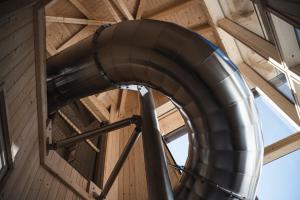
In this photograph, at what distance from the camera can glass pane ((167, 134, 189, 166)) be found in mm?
5156

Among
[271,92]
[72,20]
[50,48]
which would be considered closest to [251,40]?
[271,92]

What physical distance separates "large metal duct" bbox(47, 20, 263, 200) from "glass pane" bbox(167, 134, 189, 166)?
2.62 m

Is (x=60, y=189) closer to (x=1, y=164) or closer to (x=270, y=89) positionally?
(x=1, y=164)

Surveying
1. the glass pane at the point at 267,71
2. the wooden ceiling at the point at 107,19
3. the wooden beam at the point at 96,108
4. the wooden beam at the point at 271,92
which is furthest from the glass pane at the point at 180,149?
the glass pane at the point at 267,71

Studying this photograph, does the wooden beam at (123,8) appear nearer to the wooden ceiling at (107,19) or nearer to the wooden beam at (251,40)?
the wooden ceiling at (107,19)

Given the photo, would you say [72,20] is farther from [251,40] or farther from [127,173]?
[251,40]

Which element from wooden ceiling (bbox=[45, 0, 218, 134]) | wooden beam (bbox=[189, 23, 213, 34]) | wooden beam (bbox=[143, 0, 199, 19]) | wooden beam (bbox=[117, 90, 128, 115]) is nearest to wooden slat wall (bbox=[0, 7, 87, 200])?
wooden ceiling (bbox=[45, 0, 218, 134])

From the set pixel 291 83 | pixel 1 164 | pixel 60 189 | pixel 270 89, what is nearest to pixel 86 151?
pixel 60 189

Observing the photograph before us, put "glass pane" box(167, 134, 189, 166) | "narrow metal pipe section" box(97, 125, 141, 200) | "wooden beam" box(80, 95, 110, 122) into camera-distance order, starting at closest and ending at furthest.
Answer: "narrow metal pipe section" box(97, 125, 141, 200), "wooden beam" box(80, 95, 110, 122), "glass pane" box(167, 134, 189, 166)

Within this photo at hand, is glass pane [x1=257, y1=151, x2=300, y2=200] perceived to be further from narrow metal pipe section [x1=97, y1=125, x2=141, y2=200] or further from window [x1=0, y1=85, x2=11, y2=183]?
window [x1=0, y1=85, x2=11, y2=183]

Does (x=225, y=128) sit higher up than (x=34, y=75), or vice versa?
(x=34, y=75)

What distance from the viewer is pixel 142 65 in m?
2.55

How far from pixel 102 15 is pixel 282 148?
3705 mm

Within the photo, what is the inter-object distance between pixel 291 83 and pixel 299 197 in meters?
1.40
